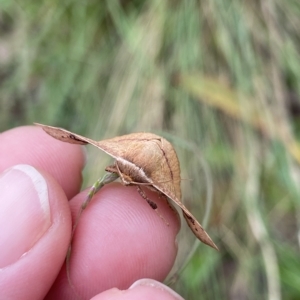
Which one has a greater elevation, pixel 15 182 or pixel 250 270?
pixel 15 182

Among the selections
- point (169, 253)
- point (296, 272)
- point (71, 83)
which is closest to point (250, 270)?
point (296, 272)

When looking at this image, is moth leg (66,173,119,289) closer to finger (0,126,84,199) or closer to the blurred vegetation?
finger (0,126,84,199)

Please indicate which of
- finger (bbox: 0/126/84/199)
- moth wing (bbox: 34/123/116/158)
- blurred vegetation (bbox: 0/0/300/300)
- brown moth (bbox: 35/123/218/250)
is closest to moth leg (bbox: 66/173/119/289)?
brown moth (bbox: 35/123/218/250)

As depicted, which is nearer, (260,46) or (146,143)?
(146,143)

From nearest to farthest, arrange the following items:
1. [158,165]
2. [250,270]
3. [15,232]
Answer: [15,232], [158,165], [250,270]

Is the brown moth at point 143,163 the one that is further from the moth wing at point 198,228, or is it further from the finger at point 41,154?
the finger at point 41,154

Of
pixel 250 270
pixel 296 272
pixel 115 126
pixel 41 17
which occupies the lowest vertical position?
pixel 250 270

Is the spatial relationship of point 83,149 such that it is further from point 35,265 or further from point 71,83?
point 71,83
